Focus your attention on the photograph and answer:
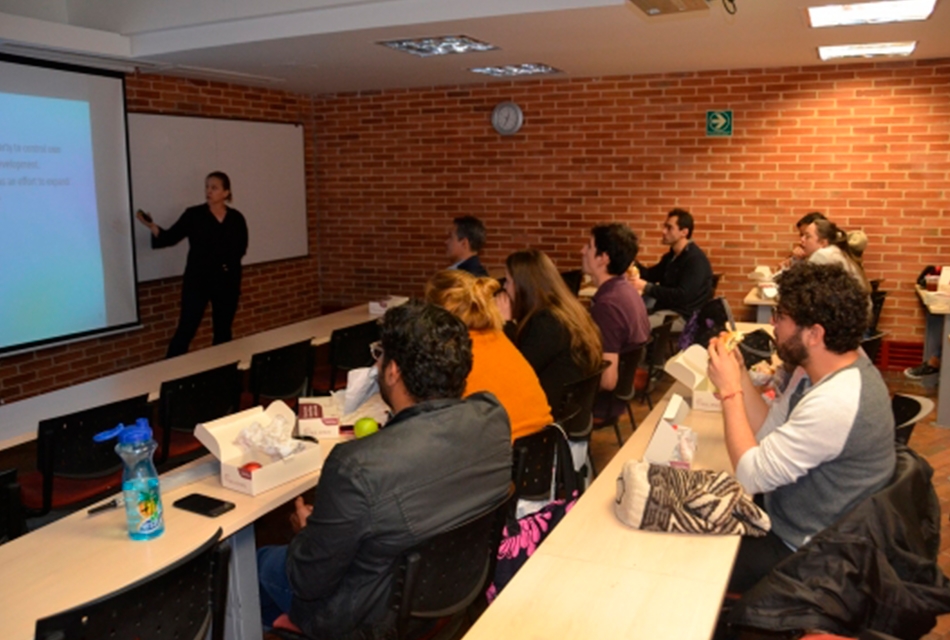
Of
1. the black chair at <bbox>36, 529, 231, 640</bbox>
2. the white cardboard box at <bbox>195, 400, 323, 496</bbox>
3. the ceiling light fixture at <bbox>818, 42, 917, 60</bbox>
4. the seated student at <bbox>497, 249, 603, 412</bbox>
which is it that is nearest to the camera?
the black chair at <bbox>36, 529, 231, 640</bbox>

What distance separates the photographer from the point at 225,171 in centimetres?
704

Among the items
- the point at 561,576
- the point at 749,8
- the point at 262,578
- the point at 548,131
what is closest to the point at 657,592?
the point at 561,576

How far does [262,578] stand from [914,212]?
19.2 feet

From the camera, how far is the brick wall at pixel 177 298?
5695 millimetres

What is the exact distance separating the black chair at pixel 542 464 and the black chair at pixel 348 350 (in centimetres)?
204

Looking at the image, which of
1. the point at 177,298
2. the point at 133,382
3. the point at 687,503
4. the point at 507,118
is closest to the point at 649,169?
the point at 507,118

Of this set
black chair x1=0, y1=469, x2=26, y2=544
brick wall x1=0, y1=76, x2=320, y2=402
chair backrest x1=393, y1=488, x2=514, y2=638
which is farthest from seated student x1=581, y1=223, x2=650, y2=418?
brick wall x1=0, y1=76, x2=320, y2=402

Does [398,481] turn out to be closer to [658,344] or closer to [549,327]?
[549,327]

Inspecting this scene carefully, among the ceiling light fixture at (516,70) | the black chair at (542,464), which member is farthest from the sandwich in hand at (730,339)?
the ceiling light fixture at (516,70)

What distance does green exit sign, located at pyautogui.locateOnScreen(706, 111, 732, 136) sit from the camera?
667cm

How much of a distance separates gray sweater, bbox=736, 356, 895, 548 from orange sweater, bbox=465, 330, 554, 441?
85 cm

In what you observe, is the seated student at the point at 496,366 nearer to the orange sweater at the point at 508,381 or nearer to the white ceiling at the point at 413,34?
the orange sweater at the point at 508,381

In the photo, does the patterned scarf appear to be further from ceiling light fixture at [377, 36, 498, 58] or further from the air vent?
ceiling light fixture at [377, 36, 498, 58]

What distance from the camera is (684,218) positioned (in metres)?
6.13
